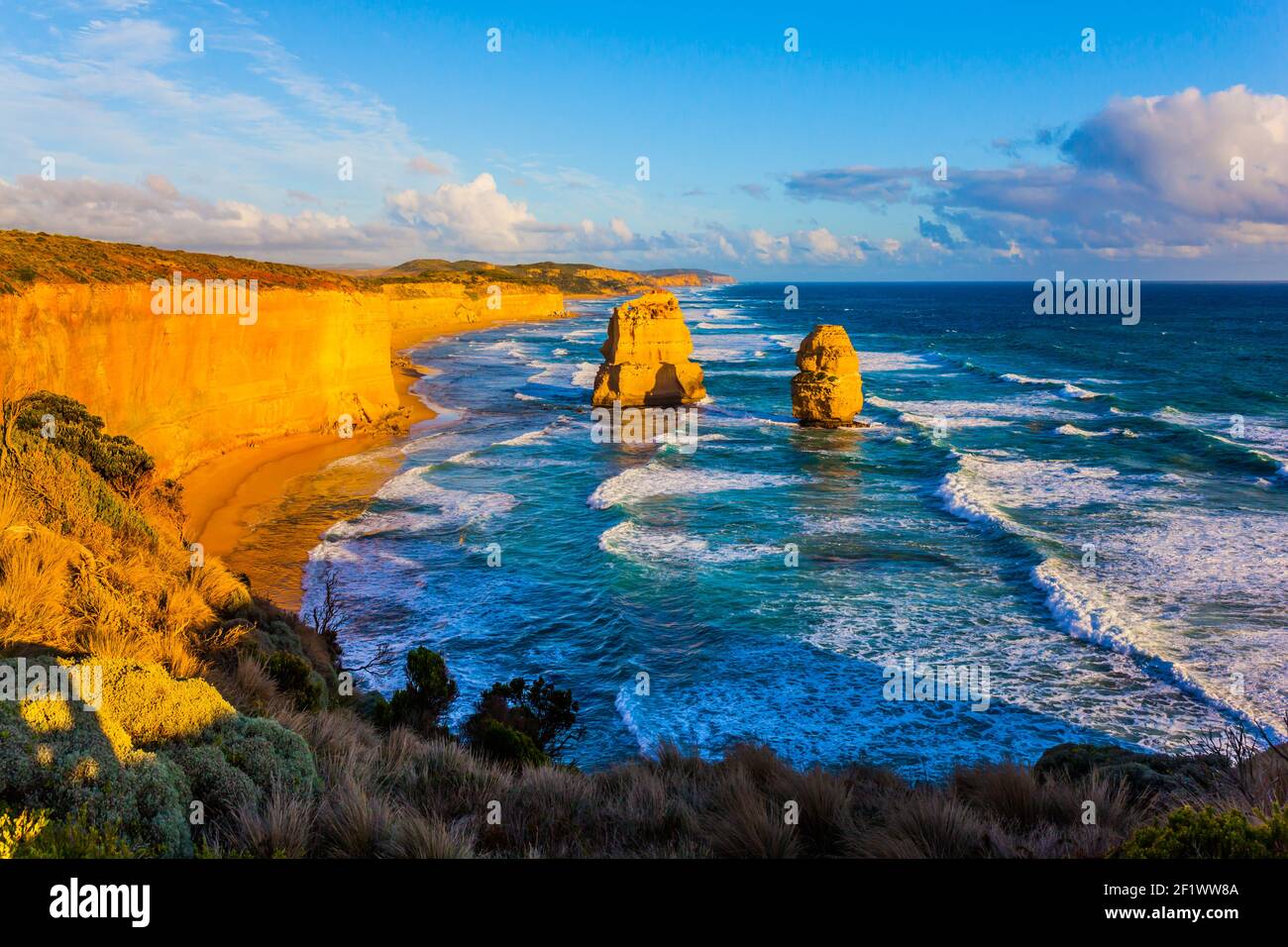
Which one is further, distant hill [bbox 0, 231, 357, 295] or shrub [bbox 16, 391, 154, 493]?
distant hill [bbox 0, 231, 357, 295]

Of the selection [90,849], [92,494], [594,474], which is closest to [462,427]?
[594,474]

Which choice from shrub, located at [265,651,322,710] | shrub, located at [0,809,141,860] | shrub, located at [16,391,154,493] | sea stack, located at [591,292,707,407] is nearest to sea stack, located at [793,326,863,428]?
sea stack, located at [591,292,707,407]

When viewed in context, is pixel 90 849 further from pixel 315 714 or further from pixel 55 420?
pixel 55 420

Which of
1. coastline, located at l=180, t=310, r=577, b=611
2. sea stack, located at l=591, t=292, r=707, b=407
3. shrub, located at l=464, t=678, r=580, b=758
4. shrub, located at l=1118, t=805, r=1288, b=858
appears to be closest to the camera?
shrub, located at l=1118, t=805, r=1288, b=858

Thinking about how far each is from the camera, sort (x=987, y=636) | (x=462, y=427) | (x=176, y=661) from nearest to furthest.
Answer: (x=176, y=661) → (x=987, y=636) → (x=462, y=427)

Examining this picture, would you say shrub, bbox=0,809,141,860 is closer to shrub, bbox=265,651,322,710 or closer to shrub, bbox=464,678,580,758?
shrub, bbox=265,651,322,710

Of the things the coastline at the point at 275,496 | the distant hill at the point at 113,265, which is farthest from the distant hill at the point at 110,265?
the coastline at the point at 275,496
